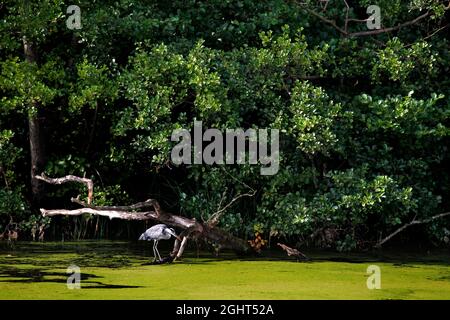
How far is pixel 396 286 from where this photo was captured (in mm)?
8086

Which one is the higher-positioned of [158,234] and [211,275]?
[158,234]

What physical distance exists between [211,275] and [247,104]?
3048 millimetres

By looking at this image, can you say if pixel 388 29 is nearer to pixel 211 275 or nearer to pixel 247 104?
pixel 247 104

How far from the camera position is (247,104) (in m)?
11.1

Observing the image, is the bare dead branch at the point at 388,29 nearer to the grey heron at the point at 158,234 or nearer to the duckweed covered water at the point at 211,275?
the duckweed covered water at the point at 211,275

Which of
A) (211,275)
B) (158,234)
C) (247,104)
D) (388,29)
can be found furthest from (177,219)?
(388,29)

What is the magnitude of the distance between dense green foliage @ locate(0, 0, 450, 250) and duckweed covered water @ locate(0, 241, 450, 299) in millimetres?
855

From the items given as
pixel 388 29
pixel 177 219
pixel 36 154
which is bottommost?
→ pixel 177 219

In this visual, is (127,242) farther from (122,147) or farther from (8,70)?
(8,70)

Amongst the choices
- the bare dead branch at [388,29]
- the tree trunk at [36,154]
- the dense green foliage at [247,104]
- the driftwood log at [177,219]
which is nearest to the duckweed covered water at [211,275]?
the driftwood log at [177,219]

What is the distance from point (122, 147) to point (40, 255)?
231 centimetres

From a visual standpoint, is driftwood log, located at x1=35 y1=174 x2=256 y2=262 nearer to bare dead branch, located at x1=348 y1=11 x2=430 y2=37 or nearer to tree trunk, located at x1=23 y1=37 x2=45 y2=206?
tree trunk, located at x1=23 y1=37 x2=45 y2=206

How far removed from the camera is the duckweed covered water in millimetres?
7559

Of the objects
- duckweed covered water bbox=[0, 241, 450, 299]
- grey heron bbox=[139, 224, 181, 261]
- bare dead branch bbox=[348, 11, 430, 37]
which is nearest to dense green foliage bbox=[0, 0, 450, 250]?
bare dead branch bbox=[348, 11, 430, 37]
